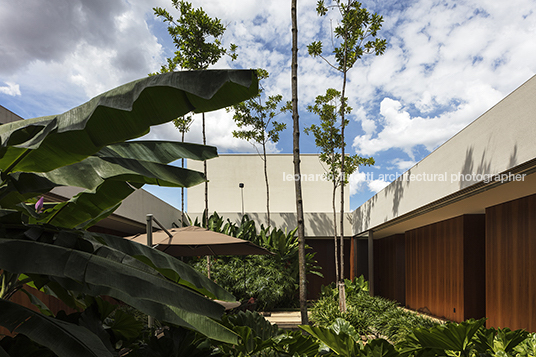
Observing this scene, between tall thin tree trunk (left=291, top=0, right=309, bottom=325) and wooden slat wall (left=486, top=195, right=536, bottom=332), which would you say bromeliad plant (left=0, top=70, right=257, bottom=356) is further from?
wooden slat wall (left=486, top=195, right=536, bottom=332)

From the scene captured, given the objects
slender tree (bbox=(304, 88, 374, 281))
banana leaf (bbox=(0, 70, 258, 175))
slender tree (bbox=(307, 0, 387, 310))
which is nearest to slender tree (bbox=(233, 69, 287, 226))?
slender tree (bbox=(304, 88, 374, 281))

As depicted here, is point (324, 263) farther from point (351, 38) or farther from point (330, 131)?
point (351, 38)

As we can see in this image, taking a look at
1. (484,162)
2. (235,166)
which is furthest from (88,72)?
(235,166)

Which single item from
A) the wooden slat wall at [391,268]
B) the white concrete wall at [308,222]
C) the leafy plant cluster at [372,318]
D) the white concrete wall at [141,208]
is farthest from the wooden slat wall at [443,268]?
the white concrete wall at [141,208]

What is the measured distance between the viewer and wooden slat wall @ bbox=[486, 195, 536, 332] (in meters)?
5.91

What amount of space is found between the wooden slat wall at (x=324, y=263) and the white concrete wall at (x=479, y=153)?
22.6 ft

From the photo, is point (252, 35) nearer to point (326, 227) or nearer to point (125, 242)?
point (326, 227)

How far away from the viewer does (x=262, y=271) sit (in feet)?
36.4

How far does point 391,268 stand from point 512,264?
23.9 feet

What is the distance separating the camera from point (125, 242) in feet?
6.24

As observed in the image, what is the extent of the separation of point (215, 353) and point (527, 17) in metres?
6.70

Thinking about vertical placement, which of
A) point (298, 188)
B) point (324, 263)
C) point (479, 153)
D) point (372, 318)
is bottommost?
point (372, 318)

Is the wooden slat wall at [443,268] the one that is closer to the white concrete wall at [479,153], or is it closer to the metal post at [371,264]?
the metal post at [371,264]

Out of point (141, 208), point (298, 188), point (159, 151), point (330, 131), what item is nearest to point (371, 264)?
point (330, 131)
